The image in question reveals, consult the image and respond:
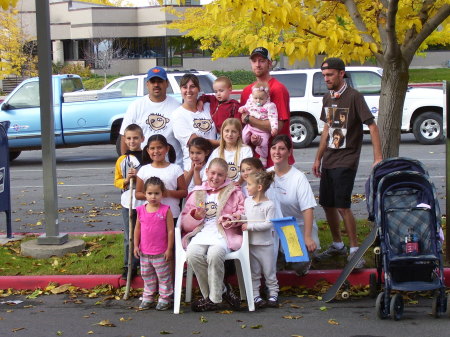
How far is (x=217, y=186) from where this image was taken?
22.9ft

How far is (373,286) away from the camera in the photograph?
6.88m

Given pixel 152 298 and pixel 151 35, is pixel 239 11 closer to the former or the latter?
pixel 152 298

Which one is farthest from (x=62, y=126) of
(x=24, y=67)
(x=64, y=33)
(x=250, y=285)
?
(x=64, y=33)

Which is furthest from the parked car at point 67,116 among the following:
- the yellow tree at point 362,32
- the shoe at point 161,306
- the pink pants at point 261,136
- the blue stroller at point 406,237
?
the blue stroller at point 406,237

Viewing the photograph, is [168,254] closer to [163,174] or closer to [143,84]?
[163,174]

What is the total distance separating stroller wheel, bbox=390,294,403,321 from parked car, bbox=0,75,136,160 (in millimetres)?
12281

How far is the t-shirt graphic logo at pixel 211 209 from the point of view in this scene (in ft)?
22.9

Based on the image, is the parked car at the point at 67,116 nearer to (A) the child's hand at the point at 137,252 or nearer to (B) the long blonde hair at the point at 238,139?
(B) the long blonde hair at the point at 238,139

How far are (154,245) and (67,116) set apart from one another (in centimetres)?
1150

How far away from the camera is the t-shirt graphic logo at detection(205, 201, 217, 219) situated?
22.9ft

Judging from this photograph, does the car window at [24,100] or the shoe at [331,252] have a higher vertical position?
the car window at [24,100]

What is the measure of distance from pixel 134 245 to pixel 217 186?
90 centimetres

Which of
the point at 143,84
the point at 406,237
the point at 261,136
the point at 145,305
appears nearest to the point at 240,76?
the point at 143,84

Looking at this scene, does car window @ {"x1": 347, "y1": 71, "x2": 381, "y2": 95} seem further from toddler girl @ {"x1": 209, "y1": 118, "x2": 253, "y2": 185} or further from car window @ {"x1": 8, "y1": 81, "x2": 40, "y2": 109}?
toddler girl @ {"x1": 209, "y1": 118, "x2": 253, "y2": 185}
